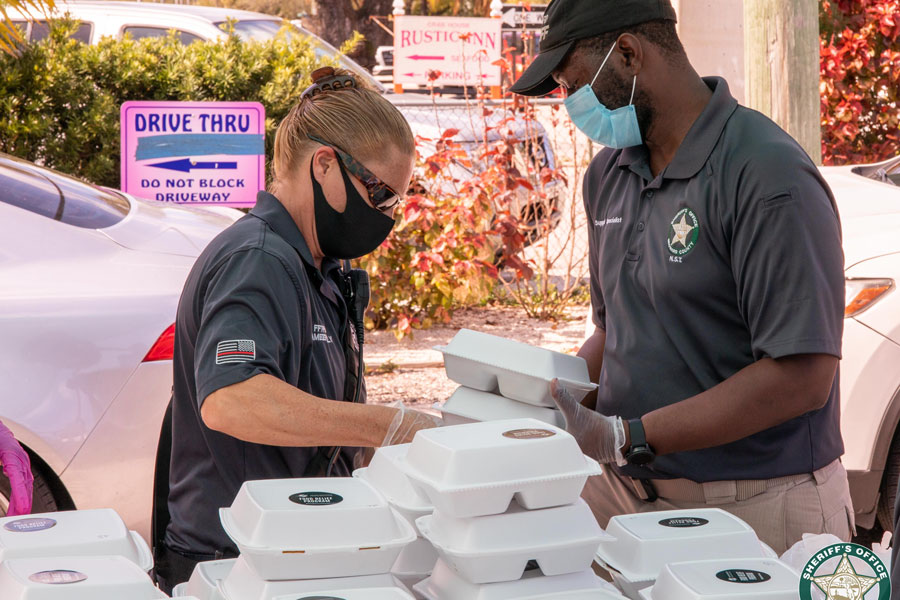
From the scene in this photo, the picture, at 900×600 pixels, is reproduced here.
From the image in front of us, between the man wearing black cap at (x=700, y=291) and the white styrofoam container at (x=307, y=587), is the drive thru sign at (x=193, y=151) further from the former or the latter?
the white styrofoam container at (x=307, y=587)

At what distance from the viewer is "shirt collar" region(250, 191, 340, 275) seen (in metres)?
2.49

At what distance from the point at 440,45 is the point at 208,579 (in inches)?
372

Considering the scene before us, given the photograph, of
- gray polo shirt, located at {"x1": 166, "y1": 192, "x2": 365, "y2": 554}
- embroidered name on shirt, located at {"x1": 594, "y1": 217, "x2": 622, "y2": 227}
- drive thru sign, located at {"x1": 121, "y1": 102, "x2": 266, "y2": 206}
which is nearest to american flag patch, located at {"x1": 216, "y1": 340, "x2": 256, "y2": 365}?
gray polo shirt, located at {"x1": 166, "y1": 192, "x2": 365, "y2": 554}

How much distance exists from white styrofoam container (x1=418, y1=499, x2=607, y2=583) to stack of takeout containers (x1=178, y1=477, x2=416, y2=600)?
96mm

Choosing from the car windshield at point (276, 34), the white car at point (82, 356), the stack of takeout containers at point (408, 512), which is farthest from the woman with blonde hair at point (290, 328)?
the car windshield at point (276, 34)

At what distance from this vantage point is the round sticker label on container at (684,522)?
2.11 m

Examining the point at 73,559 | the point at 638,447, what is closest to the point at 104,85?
the point at 638,447

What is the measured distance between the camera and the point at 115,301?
13.0ft

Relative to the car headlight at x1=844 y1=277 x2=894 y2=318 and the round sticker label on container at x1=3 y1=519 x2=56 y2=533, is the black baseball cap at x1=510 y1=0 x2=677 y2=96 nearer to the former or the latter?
the round sticker label on container at x1=3 y1=519 x2=56 y2=533

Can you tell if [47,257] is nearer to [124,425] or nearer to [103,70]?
[124,425]

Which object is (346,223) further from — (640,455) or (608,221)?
(640,455)

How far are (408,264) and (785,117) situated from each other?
407cm

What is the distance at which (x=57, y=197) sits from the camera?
14.6ft

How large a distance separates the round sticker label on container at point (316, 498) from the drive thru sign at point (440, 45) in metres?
9.08
